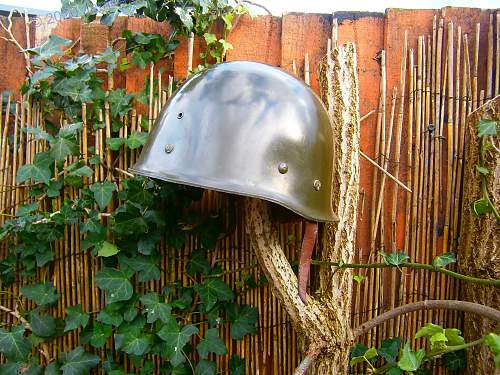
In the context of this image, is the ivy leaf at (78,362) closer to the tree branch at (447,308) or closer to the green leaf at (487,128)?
the tree branch at (447,308)

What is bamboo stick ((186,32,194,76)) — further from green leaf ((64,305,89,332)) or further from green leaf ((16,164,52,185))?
green leaf ((64,305,89,332))

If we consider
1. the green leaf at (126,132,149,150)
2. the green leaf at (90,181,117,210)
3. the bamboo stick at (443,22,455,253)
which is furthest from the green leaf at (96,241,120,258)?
the bamboo stick at (443,22,455,253)

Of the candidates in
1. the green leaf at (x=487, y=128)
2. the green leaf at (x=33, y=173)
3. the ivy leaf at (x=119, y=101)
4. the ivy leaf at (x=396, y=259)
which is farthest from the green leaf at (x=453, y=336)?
the green leaf at (x=33, y=173)

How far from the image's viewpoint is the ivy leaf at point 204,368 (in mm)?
1572

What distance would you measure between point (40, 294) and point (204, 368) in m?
0.66

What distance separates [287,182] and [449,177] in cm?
82

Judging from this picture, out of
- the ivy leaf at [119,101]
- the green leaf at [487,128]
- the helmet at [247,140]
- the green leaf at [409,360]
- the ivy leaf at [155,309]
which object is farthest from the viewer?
the ivy leaf at [119,101]

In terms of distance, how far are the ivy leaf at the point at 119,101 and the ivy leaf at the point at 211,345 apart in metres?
0.87

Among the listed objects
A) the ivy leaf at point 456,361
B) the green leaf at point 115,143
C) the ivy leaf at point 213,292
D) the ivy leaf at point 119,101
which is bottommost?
the ivy leaf at point 456,361

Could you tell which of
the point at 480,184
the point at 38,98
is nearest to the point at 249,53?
the point at 38,98

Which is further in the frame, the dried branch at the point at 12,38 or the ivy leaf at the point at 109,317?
the dried branch at the point at 12,38

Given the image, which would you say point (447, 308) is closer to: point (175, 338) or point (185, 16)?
point (175, 338)

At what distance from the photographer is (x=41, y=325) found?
1.62 m

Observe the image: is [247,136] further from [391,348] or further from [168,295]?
[391,348]
